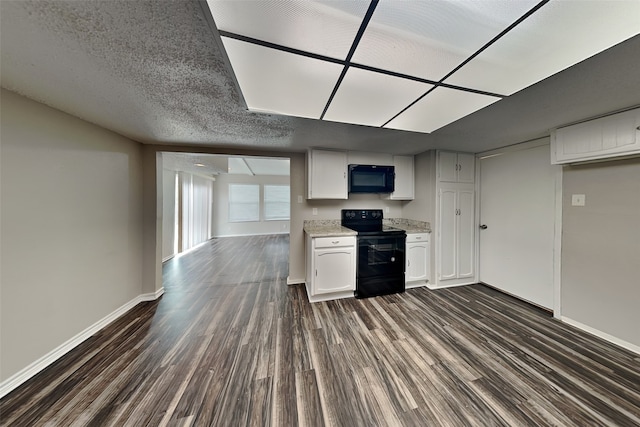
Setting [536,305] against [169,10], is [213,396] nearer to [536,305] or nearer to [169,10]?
[169,10]

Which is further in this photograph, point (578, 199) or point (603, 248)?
point (578, 199)

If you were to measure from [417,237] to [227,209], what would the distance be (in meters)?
6.10

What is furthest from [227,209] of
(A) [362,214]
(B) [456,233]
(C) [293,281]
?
(B) [456,233]

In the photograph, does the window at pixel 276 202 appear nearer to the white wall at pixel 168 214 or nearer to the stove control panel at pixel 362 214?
the white wall at pixel 168 214

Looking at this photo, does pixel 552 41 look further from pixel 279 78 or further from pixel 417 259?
pixel 417 259

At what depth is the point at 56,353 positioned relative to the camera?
165 centimetres

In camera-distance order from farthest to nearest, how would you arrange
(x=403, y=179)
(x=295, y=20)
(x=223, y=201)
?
(x=223, y=201), (x=403, y=179), (x=295, y=20)

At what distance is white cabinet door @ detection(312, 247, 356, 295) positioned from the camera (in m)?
2.66

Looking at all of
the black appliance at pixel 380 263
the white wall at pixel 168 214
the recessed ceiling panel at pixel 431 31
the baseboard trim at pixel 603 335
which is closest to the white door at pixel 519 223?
the baseboard trim at pixel 603 335

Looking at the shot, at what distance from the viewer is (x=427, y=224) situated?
3113 mm

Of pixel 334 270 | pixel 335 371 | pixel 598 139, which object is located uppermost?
pixel 598 139

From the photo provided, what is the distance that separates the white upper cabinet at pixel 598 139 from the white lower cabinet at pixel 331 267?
2.39m

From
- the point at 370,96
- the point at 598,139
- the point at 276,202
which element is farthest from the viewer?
the point at 276,202

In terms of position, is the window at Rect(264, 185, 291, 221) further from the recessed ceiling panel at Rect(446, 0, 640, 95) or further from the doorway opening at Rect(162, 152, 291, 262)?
the recessed ceiling panel at Rect(446, 0, 640, 95)
